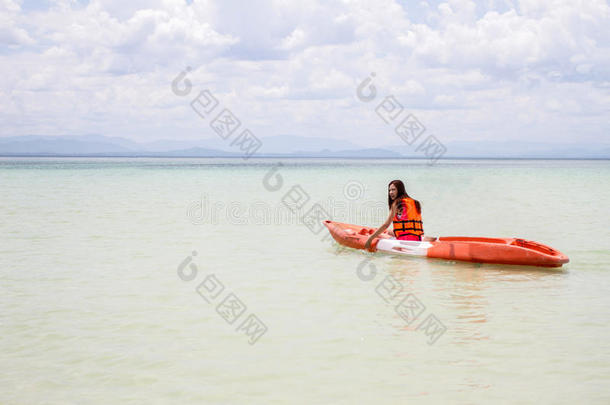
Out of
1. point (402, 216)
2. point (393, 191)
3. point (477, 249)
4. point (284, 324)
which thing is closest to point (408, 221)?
point (402, 216)

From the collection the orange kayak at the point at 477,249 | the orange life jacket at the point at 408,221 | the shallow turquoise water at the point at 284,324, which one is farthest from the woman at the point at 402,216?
the shallow turquoise water at the point at 284,324

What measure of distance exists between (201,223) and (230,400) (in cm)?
1094

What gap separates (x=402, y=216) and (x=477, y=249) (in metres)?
1.49

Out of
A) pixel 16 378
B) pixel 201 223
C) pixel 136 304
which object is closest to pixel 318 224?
pixel 201 223

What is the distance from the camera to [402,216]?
34.1 ft

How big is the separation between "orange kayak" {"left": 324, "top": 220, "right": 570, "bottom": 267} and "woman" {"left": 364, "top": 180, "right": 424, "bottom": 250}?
0.21 m

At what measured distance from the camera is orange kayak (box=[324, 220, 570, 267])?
912cm

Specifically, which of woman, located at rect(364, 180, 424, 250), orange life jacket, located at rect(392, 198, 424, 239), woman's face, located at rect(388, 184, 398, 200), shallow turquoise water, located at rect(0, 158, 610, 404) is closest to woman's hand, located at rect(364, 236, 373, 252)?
woman, located at rect(364, 180, 424, 250)

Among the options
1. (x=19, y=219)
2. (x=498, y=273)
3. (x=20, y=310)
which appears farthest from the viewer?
(x=19, y=219)

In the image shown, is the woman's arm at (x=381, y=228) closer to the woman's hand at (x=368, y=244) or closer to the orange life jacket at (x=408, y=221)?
the woman's hand at (x=368, y=244)

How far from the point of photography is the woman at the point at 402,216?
9.96 metres

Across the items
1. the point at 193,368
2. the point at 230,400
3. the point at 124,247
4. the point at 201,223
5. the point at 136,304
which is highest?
the point at 201,223

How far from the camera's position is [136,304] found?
703 centimetres

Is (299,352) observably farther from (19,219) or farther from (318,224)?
(19,219)
